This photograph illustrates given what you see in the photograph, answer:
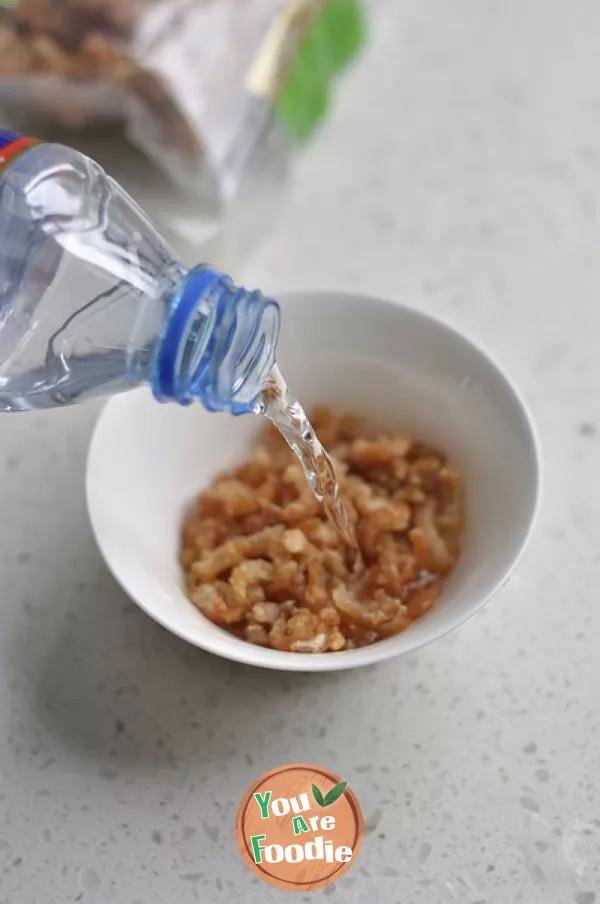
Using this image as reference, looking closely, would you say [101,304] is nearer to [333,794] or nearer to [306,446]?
[306,446]

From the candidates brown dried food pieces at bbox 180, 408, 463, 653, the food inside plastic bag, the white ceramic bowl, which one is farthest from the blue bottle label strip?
the food inside plastic bag

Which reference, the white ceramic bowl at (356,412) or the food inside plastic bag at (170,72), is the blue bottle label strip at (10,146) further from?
the food inside plastic bag at (170,72)

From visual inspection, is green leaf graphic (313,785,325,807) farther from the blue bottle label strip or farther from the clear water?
the blue bottle label strip

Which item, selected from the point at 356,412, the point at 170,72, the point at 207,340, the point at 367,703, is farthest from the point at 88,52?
the point at 367,703

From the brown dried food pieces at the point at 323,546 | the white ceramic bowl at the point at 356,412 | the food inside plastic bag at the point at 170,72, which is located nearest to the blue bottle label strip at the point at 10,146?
the white ceramic bowl at the point at 356,412

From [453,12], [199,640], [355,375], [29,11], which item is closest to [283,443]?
[355,375]

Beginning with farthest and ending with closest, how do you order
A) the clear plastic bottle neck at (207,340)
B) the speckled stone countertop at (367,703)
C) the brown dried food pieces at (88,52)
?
the brown dried food pieces at (88,52) < the speckled stone countertop at (367,703) < the clear plastic bottle neck at (207,340)

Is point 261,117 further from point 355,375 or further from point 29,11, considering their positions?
point 355,375
